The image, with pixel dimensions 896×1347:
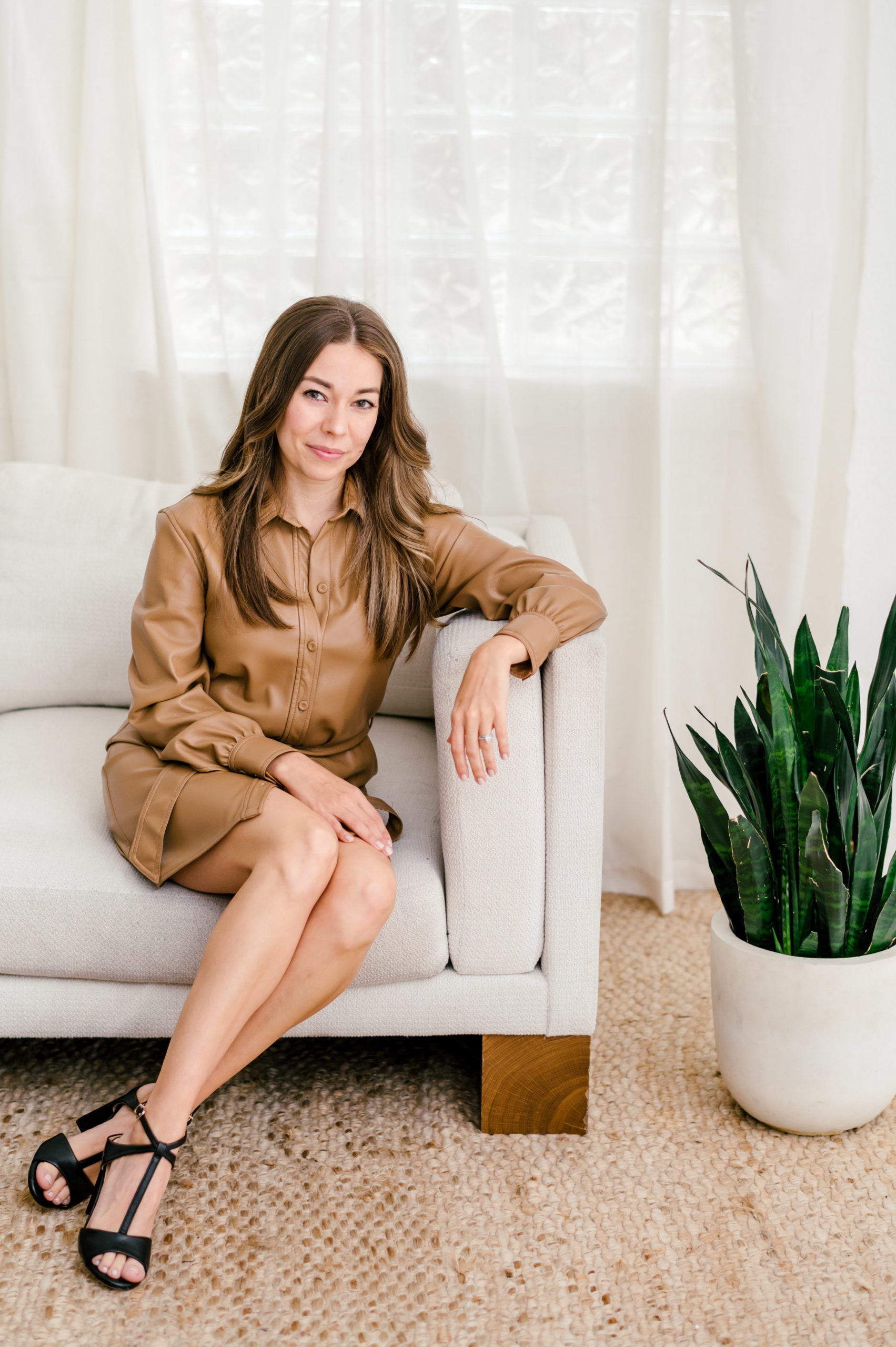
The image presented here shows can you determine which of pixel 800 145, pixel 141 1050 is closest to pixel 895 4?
pixel 800 145

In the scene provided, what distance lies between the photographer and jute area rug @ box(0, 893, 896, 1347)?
1.31 metres

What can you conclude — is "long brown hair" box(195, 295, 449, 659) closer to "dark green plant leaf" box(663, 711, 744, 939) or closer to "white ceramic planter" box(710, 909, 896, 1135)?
"dark green plant leaf" box(663, 711, 744, 939)

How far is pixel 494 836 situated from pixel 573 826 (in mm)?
112

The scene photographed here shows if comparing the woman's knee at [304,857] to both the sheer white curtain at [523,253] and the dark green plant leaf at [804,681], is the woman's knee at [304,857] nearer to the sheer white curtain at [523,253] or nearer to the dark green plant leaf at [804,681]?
the dark green plant leaf at [804,681]

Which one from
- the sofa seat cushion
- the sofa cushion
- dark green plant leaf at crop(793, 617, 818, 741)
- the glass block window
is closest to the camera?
the sofa seat cushion

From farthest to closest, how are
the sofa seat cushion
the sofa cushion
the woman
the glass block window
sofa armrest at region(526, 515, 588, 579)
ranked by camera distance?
the glass block window, the sofa cushion, sofa armrest at region(526, 515, 588, 579), the sofa seat cushion, the woman

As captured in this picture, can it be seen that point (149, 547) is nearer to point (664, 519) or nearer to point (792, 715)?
point (664, 519)

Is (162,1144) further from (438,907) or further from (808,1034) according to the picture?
(808,1034)

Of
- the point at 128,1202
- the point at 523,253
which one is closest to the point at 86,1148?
the point at 128,1202

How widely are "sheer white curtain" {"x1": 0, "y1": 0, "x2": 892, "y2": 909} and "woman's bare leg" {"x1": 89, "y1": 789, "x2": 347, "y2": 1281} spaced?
3.52 ft

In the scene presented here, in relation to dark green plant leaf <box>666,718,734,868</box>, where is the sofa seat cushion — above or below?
below

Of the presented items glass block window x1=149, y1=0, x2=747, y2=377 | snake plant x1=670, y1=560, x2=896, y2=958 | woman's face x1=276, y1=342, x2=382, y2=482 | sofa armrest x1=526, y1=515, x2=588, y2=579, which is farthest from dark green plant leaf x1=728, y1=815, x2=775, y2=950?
glass block window x1=149, y1=0, x2=747, y2=377

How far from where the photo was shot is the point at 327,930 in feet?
4.77

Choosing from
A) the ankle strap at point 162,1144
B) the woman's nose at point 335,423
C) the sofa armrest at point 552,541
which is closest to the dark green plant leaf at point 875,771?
the sofa armrest at point 552,541
